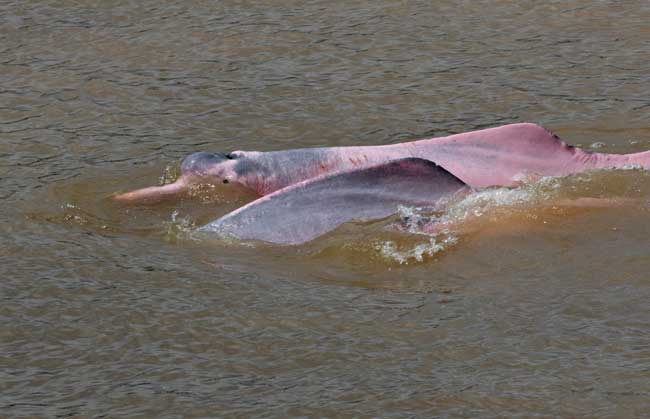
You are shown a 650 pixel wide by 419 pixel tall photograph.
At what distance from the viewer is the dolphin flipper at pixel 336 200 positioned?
562 centimetres

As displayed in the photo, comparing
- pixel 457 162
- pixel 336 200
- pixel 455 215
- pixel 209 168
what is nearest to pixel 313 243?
pixel 336 200

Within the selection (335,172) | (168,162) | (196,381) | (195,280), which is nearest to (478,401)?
(196,381)

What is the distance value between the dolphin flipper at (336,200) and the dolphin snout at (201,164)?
43cm

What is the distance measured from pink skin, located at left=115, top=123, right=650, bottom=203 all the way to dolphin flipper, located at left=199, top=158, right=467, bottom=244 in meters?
0.32

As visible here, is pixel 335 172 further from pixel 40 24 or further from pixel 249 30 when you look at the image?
pixel 40 24

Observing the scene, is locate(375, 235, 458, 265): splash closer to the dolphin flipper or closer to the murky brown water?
the murky brown water

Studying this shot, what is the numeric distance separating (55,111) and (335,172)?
88.8 inches

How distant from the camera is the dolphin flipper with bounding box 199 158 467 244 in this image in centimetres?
562

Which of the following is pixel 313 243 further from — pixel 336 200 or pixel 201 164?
pixel 201 164

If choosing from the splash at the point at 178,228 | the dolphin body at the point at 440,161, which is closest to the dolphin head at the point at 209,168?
the dolphin body at the point at 440,161

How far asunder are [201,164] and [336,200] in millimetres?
726

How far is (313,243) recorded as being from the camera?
555 cm

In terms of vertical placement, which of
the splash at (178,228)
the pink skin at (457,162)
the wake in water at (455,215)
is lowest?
the wake in water at (455,215)

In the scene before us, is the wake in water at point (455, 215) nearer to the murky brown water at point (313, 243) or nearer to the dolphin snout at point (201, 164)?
the murky brown water at point (313, 243)
